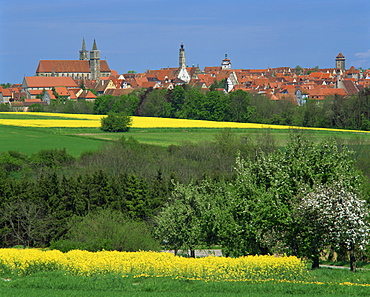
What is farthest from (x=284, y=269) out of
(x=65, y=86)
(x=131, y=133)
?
(x=65, y=86)

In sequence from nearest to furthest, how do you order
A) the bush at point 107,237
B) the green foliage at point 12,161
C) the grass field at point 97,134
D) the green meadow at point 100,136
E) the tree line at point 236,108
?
the bush at point 107,237 < the green foliage at point 12,161 < the green meadow at point 100,136 < the grass field at point 97,134 < the tree line at point 236,108

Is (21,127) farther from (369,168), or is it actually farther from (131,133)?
(369,168)

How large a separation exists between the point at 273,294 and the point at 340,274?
161 inches

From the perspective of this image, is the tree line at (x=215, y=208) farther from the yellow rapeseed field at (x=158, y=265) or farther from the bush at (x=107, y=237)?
the yellow rapeseed field at (x=158, y=265)

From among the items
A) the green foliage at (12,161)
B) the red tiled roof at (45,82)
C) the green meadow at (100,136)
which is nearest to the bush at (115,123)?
the green meadow at (100,136)

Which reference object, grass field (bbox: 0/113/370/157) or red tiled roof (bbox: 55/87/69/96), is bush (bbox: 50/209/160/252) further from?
red tiled roof (bbox: 55/87/69/96)

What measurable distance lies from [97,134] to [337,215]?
58.4 m

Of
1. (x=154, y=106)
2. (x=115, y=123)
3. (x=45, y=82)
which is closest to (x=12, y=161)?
(x=115, y=123)

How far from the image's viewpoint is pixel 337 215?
2178 centimetres

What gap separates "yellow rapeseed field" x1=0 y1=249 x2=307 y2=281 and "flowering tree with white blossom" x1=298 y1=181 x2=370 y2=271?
95.7 inches

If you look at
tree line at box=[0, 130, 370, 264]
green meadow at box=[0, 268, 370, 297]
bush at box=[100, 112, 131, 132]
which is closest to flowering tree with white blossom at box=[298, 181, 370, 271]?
tree line at box=[0, 130, 370, 264]

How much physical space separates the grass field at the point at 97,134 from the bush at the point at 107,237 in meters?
27.6

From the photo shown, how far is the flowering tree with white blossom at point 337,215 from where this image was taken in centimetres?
2159

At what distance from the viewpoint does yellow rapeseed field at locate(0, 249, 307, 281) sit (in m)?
19.6
